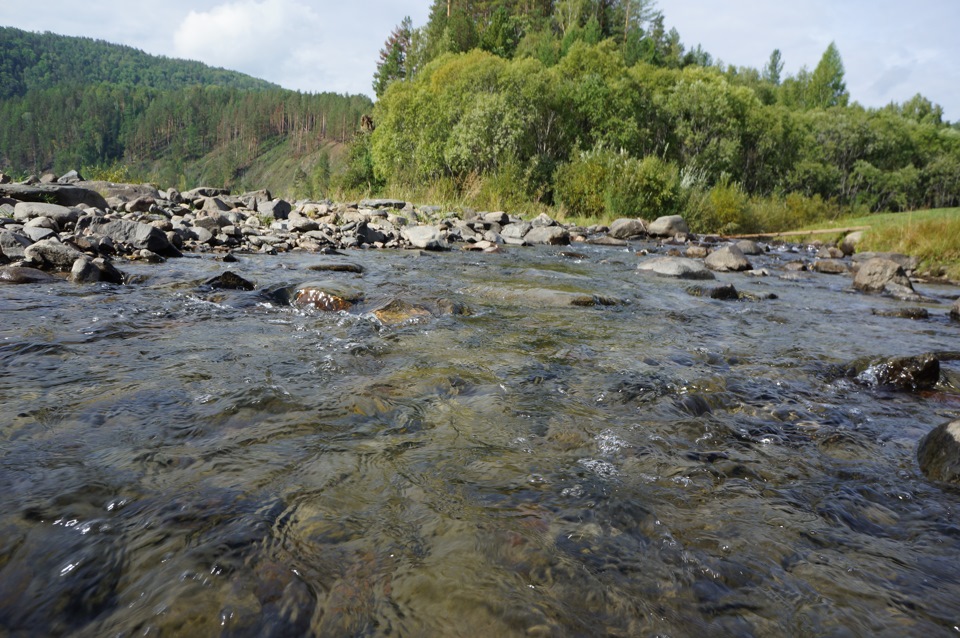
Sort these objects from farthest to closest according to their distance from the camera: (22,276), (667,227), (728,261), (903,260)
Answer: (667,227)
(903,260)
(728,261)
(22,276)

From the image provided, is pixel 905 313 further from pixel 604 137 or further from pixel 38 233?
pixel 604 137

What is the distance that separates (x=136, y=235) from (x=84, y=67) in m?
203

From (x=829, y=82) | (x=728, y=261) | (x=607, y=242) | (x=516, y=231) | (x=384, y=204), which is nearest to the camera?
(x=728, y=261)

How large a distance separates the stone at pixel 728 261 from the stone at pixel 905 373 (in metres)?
8.09

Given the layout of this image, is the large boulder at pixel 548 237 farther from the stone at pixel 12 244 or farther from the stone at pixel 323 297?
the stone at pixel 12 244

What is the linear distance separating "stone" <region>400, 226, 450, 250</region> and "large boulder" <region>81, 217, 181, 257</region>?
558 cm

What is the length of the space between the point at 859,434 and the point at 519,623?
108 inches

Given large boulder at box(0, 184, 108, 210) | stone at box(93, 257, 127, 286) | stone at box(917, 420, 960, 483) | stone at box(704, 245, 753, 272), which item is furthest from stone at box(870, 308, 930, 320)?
large boulder at box(0, 184, 108, 210)

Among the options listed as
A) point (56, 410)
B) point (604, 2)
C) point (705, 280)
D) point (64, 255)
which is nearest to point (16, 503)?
point (56, 410)

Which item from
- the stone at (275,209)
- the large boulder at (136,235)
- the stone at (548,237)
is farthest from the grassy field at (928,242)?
the stone at (275,209)

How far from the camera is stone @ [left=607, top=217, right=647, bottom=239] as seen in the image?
18609 mm

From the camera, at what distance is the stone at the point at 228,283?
689cm

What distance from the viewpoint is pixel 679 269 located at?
10.4 m

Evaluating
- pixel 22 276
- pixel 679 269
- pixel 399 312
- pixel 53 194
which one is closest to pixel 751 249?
pixel 679 269
